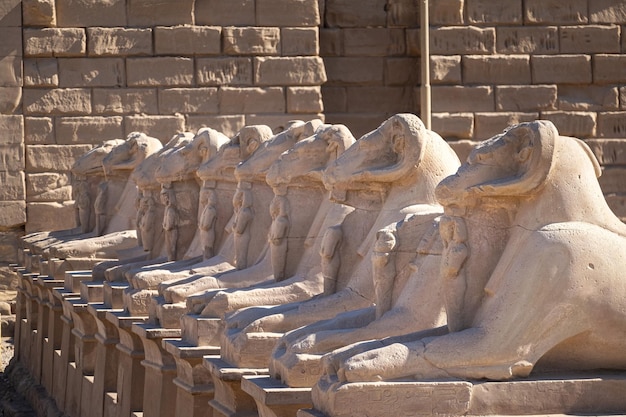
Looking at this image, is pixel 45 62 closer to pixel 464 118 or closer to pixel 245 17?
pixel 245 17

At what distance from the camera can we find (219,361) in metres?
6.51

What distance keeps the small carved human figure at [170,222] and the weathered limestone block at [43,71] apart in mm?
6694

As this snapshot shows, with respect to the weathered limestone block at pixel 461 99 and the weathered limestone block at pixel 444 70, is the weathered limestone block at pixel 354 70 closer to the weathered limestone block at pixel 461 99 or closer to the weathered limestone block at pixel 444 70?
the weathered limestone block at pixel 444 70

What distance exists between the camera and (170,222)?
9.95 meters

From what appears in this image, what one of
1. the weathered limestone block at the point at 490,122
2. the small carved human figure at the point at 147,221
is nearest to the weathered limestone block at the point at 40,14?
the weathered limestone block at the point at 490,122

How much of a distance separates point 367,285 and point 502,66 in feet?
34.7

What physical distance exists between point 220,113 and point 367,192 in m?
9.86

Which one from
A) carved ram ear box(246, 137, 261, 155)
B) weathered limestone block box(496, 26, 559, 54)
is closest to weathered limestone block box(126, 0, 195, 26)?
weathered limestone block box(496, 26, 559, 54)

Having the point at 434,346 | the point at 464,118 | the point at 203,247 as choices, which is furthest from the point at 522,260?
the point at 464,118

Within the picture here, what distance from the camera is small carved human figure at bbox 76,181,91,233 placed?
13508mm

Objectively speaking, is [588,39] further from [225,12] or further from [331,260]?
[331,260]

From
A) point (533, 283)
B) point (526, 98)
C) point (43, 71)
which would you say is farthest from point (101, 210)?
point (533, 283)

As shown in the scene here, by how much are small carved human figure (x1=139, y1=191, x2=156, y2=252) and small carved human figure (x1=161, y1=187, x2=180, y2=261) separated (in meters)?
0.66

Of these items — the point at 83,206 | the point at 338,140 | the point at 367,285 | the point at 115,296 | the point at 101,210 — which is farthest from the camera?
the point at 83,206
